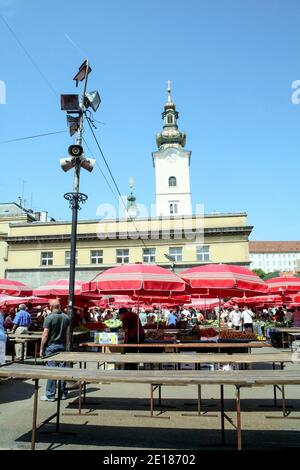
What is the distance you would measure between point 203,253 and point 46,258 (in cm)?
1899

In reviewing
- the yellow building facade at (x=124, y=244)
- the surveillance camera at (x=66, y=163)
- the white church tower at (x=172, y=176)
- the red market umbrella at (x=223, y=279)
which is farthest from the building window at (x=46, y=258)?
the red market umbrella at (x=223, y=279)

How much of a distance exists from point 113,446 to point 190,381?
150 centimetres

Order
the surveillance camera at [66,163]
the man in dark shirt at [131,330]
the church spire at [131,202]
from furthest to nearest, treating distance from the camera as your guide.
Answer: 1. the church spire at [131,202]
2. the man in dark shirt at [131,330]
3. the surveillance camera at [66,163]

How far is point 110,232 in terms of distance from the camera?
46.1 metres

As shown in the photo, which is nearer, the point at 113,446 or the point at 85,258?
the point at 113,446

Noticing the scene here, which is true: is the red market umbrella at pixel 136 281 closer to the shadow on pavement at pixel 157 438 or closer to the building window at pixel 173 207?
the shadow on pavement at pixel 157 438

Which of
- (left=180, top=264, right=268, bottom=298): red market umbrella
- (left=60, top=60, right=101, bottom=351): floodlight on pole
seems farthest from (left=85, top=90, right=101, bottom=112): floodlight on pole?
(left=180, top=264, right=268, bottom=298): red market umbrella

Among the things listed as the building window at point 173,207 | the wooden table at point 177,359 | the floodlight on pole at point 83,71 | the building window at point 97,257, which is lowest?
the wooden table at point 177,359

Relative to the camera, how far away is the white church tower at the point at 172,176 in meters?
61.1

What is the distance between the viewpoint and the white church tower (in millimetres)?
61125

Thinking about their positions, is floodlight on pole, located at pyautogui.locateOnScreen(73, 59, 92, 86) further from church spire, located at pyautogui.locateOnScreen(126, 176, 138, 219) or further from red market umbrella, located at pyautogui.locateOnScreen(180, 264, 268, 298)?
church spire, located at pyautogui.locateOnScreen(126, 176, 138, 219)

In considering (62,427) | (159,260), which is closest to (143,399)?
(62,427)

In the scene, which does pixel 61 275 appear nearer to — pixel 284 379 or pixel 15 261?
pixel 15 261

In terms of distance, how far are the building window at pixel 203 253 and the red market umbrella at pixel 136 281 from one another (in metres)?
33.9
